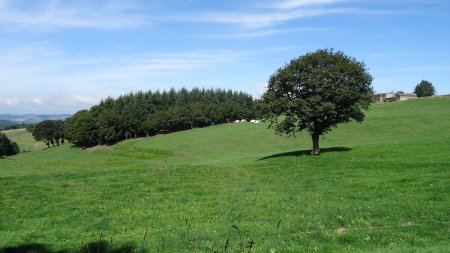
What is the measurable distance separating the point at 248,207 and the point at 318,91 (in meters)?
28.0

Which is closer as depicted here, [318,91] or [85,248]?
[85,248]

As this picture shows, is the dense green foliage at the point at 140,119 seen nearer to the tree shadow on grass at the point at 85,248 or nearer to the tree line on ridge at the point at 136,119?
the tree line on ridge at the point at 136,119

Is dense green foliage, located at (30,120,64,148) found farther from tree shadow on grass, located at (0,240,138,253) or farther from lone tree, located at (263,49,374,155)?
tree shadow on grass, located at (0,240,138,253)

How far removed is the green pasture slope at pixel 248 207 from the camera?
15109 millimetres

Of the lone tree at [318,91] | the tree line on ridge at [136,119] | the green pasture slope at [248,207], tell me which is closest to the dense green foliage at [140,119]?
the tree line on ridge at [136,119]

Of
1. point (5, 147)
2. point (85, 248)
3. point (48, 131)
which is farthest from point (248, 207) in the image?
point (48, 131)

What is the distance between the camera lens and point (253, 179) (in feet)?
Answer: 112

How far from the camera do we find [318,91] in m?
46.8

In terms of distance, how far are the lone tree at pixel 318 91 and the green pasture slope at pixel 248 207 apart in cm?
513

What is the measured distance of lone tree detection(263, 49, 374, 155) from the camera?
154 ft

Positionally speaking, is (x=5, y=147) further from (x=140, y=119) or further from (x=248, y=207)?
(x=248, y=207)

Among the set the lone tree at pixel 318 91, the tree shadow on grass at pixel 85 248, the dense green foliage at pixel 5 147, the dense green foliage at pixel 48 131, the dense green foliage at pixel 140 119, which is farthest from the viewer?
the dense green foliage at pixel 48 131

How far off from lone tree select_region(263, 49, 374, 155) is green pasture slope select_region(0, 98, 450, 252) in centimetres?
513

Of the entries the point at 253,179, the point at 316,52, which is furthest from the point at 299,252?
the point at 316,52
